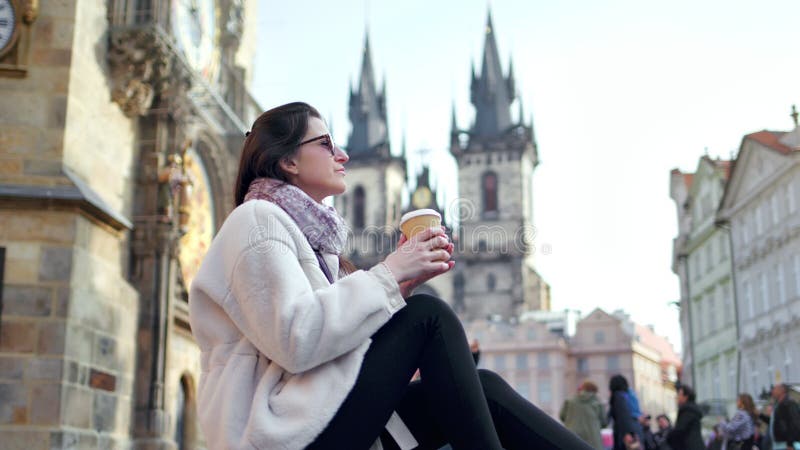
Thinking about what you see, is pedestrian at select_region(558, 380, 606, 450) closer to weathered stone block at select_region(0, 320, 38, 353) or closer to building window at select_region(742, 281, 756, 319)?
weathered stone block at select_region(0, 320, 38, 353)

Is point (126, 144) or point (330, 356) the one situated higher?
point (126, 144)

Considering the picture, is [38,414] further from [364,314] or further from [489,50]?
[489,50]

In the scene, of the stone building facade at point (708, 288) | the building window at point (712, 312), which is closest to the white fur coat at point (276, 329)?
the stone building facade at point (708, 288)

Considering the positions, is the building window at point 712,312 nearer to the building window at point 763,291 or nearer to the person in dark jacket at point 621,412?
the building window at point 763,291

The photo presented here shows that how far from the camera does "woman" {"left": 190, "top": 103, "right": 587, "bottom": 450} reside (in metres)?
2.48

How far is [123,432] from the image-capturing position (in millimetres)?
9859

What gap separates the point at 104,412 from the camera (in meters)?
9.32

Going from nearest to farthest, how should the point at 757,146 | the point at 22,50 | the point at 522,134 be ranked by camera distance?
the point at 22,50 < the point at 757,146 < the point at 522,134

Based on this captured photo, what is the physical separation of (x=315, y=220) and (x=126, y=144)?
856cm

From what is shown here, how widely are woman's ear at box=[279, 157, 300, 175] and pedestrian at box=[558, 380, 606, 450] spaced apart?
8.16 meters

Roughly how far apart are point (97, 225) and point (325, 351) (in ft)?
24.6

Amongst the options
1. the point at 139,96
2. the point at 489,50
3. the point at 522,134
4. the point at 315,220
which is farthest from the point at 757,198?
the point at 489,50

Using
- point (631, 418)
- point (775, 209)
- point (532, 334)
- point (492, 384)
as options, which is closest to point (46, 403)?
point (631, 418)

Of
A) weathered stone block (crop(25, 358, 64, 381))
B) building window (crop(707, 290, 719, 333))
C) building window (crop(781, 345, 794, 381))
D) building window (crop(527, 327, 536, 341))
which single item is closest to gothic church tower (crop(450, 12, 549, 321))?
building window (crop(527, 327, 536, 341))
